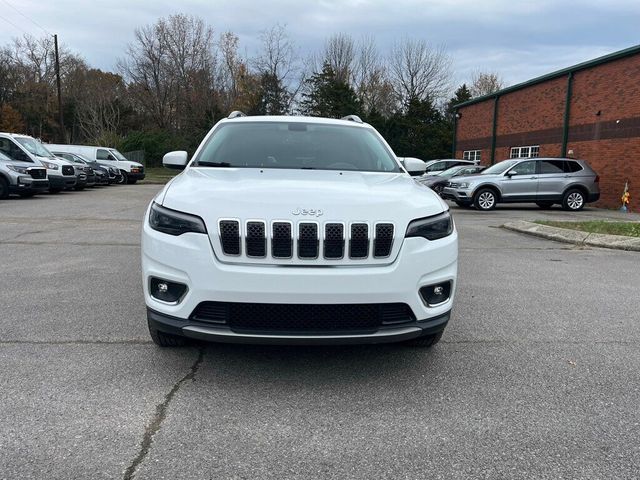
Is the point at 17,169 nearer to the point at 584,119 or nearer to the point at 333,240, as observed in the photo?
the point at 333,240

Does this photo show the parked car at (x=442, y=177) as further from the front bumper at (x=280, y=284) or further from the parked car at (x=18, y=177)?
the front bumper at (x=280, y=284)

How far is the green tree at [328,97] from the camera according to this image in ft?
153

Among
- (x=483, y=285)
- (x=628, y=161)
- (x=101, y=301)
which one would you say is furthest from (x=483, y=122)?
(x=101, y=301)

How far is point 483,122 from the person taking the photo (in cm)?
2839

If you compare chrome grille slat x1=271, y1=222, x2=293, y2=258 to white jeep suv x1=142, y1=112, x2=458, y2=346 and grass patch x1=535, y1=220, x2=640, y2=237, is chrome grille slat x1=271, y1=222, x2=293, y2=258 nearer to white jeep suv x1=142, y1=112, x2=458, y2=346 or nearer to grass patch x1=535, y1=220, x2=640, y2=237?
white jeep suv x1=142, y1=112, x2=458, y2=346

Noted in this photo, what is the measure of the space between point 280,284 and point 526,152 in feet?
78.0

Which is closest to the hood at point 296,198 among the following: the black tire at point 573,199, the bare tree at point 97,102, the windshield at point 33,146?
the black tire at point 573,199

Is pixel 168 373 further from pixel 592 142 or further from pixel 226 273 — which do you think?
pixel 592 142

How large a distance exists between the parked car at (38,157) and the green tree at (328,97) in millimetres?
29453

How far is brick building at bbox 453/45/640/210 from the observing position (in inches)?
679

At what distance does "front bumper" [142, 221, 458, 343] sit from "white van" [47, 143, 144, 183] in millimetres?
26684

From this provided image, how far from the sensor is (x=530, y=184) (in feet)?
53.5

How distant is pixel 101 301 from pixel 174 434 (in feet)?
9.14

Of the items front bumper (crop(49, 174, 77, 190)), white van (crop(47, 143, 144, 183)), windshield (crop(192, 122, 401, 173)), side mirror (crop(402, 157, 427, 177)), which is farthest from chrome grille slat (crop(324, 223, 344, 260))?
white van (crop(47, 143, 144, 183))
